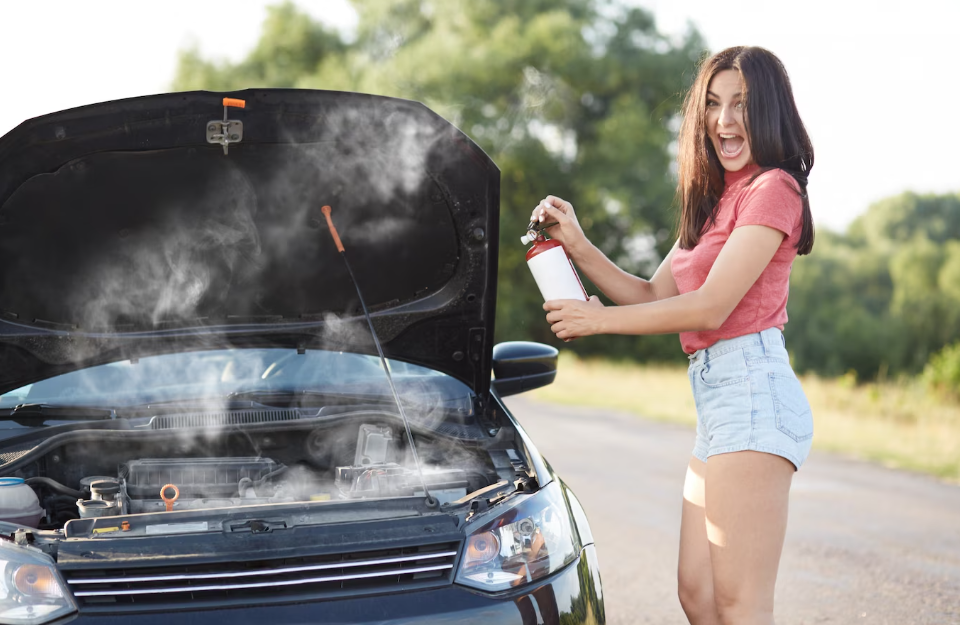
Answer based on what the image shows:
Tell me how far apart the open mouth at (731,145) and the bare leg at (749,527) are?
80cm

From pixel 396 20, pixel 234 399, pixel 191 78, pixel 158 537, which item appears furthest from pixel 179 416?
pixel 191 78

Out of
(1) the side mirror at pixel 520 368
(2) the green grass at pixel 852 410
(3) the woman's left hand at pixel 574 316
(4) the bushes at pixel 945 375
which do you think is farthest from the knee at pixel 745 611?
(4) the bushes at pixel 945 375

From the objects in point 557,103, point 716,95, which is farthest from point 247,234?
point 557,103

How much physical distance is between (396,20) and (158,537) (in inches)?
1373

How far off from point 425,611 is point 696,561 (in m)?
0.82

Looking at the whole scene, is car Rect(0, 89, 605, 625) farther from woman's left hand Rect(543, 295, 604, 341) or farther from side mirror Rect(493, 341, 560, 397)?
woman's left hand Rect(543, 295, 604, 341)

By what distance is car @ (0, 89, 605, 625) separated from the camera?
8.41 feet

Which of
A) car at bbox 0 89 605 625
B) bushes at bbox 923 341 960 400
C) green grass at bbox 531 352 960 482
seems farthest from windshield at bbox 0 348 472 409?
bushes at bbox 923 341 960 400

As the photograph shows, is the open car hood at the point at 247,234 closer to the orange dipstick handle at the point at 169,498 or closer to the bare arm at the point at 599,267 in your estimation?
the bare arm at the point at 599,267

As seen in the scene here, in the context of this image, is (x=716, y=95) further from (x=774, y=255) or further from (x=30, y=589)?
(x=30, y=589)

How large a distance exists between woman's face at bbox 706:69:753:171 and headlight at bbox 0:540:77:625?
2.00 metres

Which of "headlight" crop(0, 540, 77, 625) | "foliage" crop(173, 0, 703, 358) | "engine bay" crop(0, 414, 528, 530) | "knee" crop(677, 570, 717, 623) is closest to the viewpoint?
"headlight" crop(0, 540, 77, 625)

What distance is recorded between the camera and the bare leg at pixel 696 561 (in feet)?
8.18

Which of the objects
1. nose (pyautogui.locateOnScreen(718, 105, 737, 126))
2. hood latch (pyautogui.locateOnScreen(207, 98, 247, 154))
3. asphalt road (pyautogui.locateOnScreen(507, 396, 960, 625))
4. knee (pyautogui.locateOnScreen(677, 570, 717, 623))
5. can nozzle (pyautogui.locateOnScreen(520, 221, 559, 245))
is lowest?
asphalt road (pyautogui.locateOnScreen(507, 396, 960, 625))
